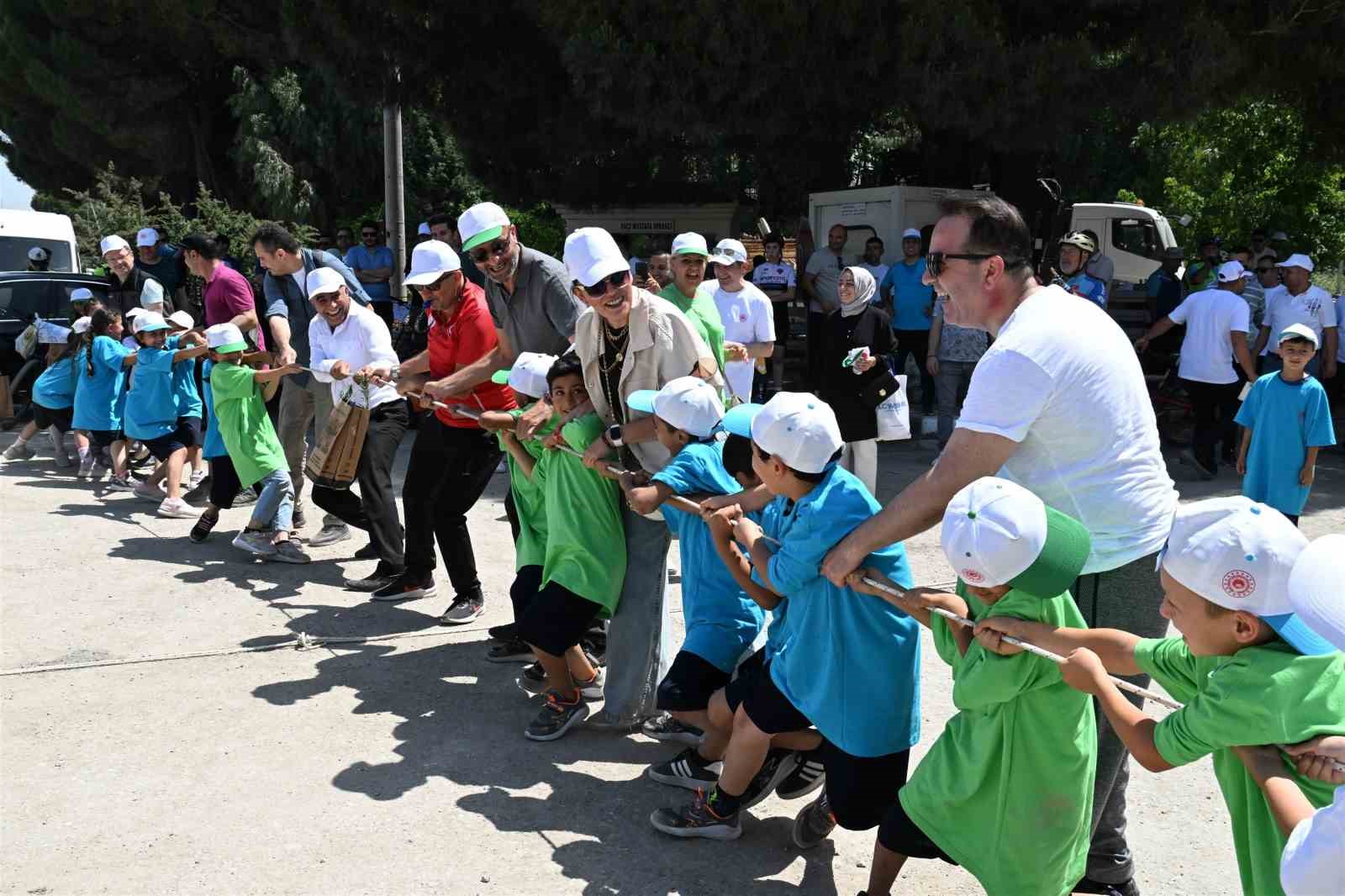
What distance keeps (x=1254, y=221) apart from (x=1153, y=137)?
5.30m

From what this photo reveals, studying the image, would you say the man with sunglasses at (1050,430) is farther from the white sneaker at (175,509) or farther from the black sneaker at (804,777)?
the white sneaker at (175,509)

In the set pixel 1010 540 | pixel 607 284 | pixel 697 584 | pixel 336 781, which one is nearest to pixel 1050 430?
pixel 1010 540

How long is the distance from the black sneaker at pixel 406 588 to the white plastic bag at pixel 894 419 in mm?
2787

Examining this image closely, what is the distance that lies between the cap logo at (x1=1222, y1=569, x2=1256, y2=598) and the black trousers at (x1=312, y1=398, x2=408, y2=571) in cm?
500

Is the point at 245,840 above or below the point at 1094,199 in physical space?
below

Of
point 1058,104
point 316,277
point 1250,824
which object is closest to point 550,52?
Result: point 1058,104

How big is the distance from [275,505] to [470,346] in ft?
7.38

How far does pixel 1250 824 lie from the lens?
2408mm

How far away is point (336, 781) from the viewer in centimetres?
430

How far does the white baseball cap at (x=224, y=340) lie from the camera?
7.55m

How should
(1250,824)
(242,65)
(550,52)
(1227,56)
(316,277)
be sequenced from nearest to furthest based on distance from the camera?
(1250,824), (316,277), (1227,56), (550,52), (242,65)

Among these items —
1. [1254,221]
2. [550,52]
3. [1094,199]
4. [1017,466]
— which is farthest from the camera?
[1094,199]

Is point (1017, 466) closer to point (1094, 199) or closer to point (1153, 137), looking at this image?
point (1153, 137)

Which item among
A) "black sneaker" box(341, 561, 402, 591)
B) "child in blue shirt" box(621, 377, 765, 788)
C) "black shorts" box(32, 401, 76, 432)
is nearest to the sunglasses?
"child in blue shirt" box(621, 377, 765, 788)
